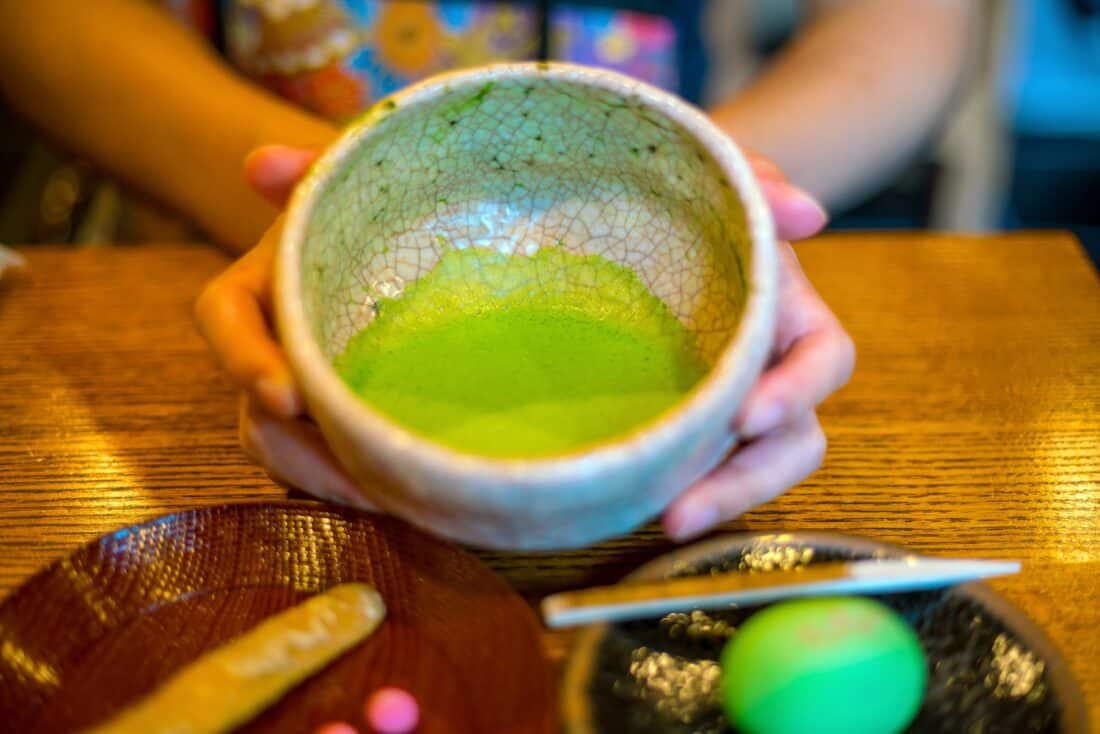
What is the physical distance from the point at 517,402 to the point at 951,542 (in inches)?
12.8

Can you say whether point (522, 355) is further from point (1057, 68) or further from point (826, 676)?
point (1057, 68)

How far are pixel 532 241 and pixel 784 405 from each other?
228mm

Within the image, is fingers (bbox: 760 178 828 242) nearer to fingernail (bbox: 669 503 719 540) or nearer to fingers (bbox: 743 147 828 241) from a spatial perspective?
fingers (bbox: 743 147 828 241)

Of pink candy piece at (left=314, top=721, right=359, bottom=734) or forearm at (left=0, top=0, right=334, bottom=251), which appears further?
forearm at (left=0, top=0, right=334, bottom=251)

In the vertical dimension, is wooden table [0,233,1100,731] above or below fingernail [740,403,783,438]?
below

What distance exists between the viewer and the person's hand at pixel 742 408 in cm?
51

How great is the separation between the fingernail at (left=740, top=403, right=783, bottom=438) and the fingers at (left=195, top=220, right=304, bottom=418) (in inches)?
9.3

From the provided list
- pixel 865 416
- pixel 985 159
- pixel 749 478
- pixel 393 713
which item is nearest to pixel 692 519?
pixel 749 478

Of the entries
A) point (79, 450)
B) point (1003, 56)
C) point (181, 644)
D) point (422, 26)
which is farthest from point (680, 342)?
point (1003, 56)

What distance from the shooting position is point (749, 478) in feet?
1.82

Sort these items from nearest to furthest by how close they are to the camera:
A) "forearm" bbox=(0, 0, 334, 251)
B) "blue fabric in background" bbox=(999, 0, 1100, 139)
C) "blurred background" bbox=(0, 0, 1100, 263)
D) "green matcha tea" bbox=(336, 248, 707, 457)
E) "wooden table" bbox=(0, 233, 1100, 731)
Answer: "green matcha tea" bbox=(336, 248, 707, 457) < "wooden table" bbox=(0, 233, 1100, 731) < "forearm" bbox=(0, 0, 334, 251) < "blurred background" bbox=(0, 0, 1100, 263) < "blue fabric in background" bbox=(999, 0, 1100, 139)

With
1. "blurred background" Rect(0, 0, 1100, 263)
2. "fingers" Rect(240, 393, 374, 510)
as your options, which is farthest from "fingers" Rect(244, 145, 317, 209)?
"blurred background" Rect(0, 0, 1100, 263)

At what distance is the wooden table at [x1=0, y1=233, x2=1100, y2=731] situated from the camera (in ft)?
2.10

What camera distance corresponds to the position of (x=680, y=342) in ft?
1.97
